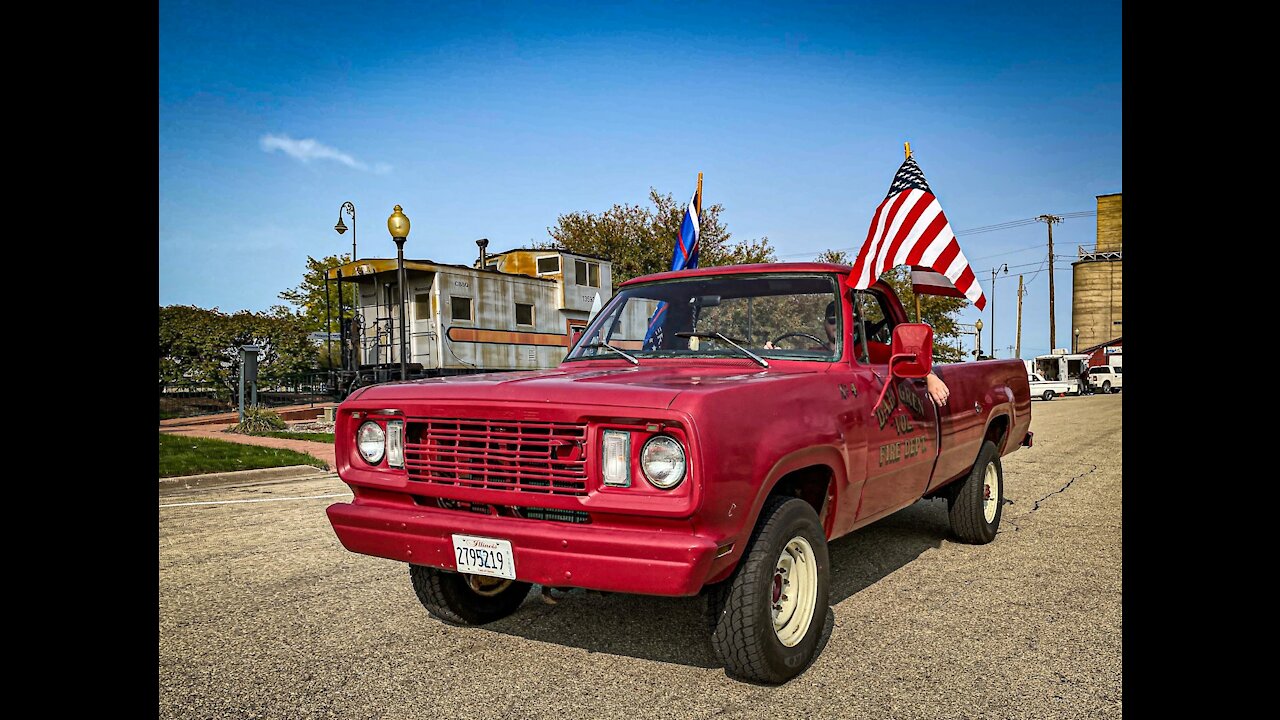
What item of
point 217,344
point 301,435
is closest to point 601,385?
point 301,435

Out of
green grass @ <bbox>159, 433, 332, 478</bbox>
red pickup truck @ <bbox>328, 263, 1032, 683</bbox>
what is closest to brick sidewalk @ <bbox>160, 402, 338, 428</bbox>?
green grass @ <bbox>159, 433, 332, 478</bbox>

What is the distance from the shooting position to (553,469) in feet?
10.6

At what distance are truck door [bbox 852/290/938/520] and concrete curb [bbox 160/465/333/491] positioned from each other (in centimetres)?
765

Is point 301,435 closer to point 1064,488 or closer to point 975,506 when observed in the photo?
point 1064,488

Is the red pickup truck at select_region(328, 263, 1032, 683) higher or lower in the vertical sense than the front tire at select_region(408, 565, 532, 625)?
higher

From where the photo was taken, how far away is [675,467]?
3.08 metres

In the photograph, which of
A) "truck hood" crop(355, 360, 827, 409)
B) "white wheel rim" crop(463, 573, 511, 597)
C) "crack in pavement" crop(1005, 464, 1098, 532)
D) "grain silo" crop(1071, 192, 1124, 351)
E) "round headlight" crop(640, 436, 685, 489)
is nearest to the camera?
"round headlight" crop(640, 436, 685, 489)

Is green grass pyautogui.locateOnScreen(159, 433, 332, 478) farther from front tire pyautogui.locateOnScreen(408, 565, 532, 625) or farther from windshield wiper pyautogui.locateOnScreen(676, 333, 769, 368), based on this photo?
windshield wiper pyautogui.locateOnScreen(676, 333, 769, 368)

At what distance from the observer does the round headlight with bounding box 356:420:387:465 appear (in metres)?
3.79

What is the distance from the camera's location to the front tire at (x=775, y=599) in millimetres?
3271

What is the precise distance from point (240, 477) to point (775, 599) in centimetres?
852

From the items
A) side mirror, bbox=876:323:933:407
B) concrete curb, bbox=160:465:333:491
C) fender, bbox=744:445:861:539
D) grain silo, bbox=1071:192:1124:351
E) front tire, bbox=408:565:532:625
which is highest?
grain silo, bbox=1071:192:1124:351
